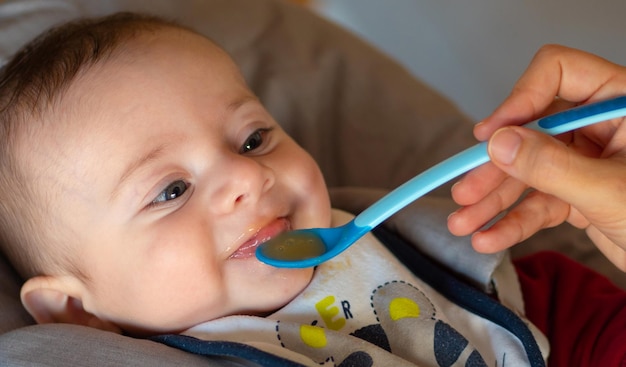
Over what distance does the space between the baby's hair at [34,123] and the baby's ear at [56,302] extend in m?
0.02

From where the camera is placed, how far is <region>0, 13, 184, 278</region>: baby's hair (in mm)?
860

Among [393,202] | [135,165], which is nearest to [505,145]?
[393,202]

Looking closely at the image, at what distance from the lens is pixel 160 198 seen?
32.8 inches

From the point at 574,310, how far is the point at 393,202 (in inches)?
14.7

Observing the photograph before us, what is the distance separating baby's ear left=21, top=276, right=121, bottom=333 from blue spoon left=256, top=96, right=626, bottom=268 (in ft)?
0.78

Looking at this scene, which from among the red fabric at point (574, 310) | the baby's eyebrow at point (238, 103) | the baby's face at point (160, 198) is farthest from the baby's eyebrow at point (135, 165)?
the red fabric at point (574, 310)

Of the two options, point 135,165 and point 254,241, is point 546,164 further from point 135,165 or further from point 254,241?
point 135,165

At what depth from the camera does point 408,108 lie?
52.4 inches

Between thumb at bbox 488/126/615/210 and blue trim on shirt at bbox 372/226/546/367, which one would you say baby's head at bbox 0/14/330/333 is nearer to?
blue trim on shirt at bbox 372/226/546/367

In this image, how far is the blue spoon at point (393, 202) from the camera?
0.73 m

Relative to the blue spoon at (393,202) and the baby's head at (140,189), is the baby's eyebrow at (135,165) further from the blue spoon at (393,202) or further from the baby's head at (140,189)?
the blue spoon at (393,202)

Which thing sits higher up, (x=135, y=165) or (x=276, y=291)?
(x=135, y=165)

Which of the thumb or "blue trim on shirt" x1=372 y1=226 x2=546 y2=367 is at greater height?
the thumb

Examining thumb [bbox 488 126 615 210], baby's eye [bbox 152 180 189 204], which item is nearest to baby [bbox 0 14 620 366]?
baby's eye [bbox 152 180 189 204]
